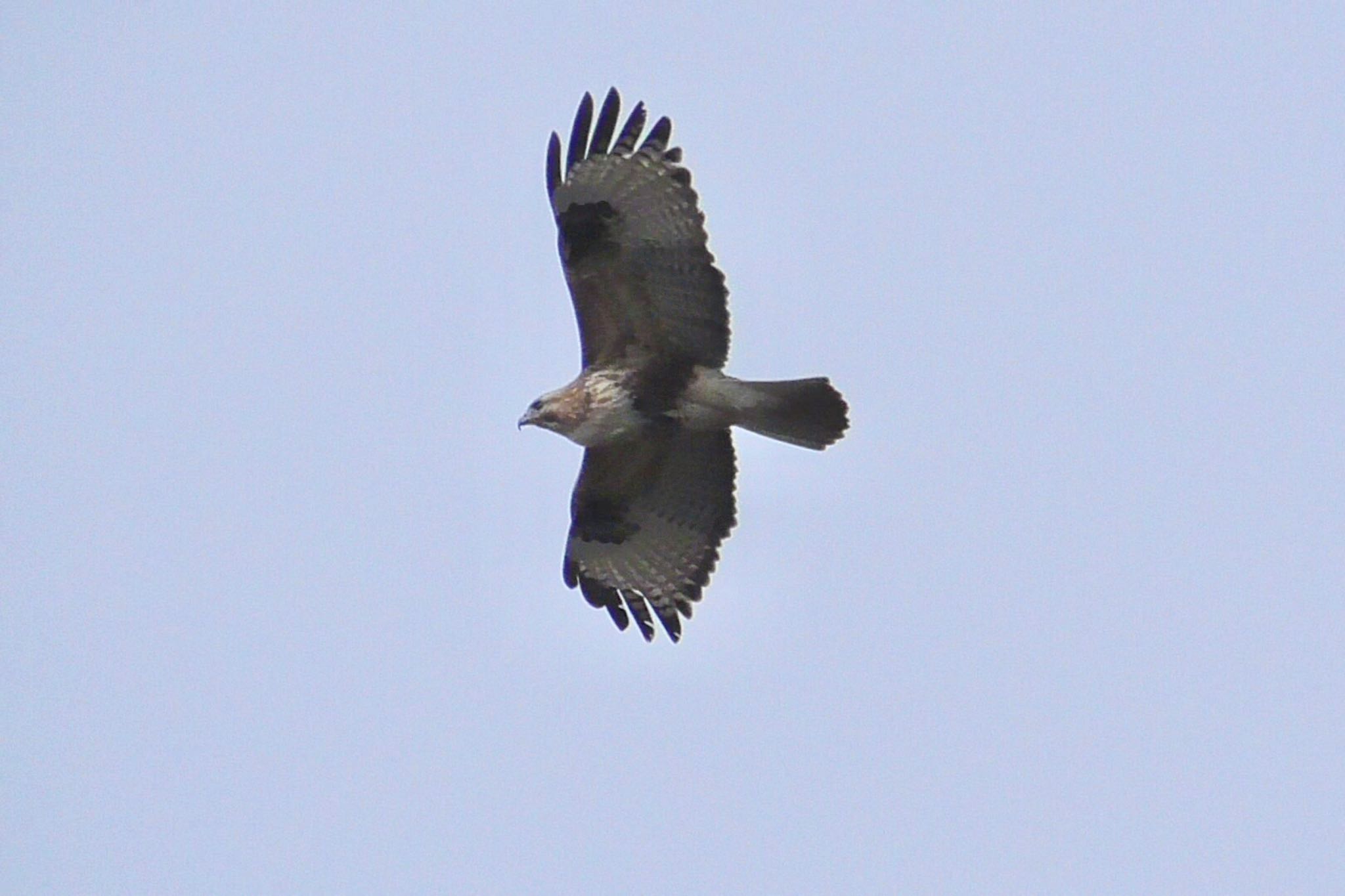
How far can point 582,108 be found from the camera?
13.5 meters

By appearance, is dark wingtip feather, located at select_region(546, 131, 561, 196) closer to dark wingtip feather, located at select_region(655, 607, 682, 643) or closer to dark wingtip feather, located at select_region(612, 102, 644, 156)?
dark wingtip feather, located at select_region(612, 102, 644, 156)

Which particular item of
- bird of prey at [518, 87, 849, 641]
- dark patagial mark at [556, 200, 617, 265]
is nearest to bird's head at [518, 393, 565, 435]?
bird of prey at [518, 87, 849, 641]

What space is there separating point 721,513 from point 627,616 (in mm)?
796

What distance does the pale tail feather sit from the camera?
13539 millimetres

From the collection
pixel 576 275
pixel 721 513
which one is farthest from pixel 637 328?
pixel 721 513

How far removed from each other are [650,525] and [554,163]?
2.16m

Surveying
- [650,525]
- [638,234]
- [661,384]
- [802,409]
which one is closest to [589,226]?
[638,234]

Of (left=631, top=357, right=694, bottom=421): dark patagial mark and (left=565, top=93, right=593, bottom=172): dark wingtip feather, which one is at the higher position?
(left=565, top=93, right=593, bottom=172): dark wingtip feather

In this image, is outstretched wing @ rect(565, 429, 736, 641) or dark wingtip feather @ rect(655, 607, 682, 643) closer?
outstretched wing @ rect(565, 429, 736, 641)

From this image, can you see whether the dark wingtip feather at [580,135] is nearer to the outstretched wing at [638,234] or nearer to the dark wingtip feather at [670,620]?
the outstretched wing at [638,234]

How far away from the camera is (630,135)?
44.0 ft

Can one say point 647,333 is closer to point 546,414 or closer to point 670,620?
point 546,414

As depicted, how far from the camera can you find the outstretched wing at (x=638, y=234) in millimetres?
13398

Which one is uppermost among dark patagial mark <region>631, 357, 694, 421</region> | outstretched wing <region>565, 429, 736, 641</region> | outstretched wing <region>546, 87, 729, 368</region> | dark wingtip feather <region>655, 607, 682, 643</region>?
outstretched wing <region>546, 87, 729, 368</region>
